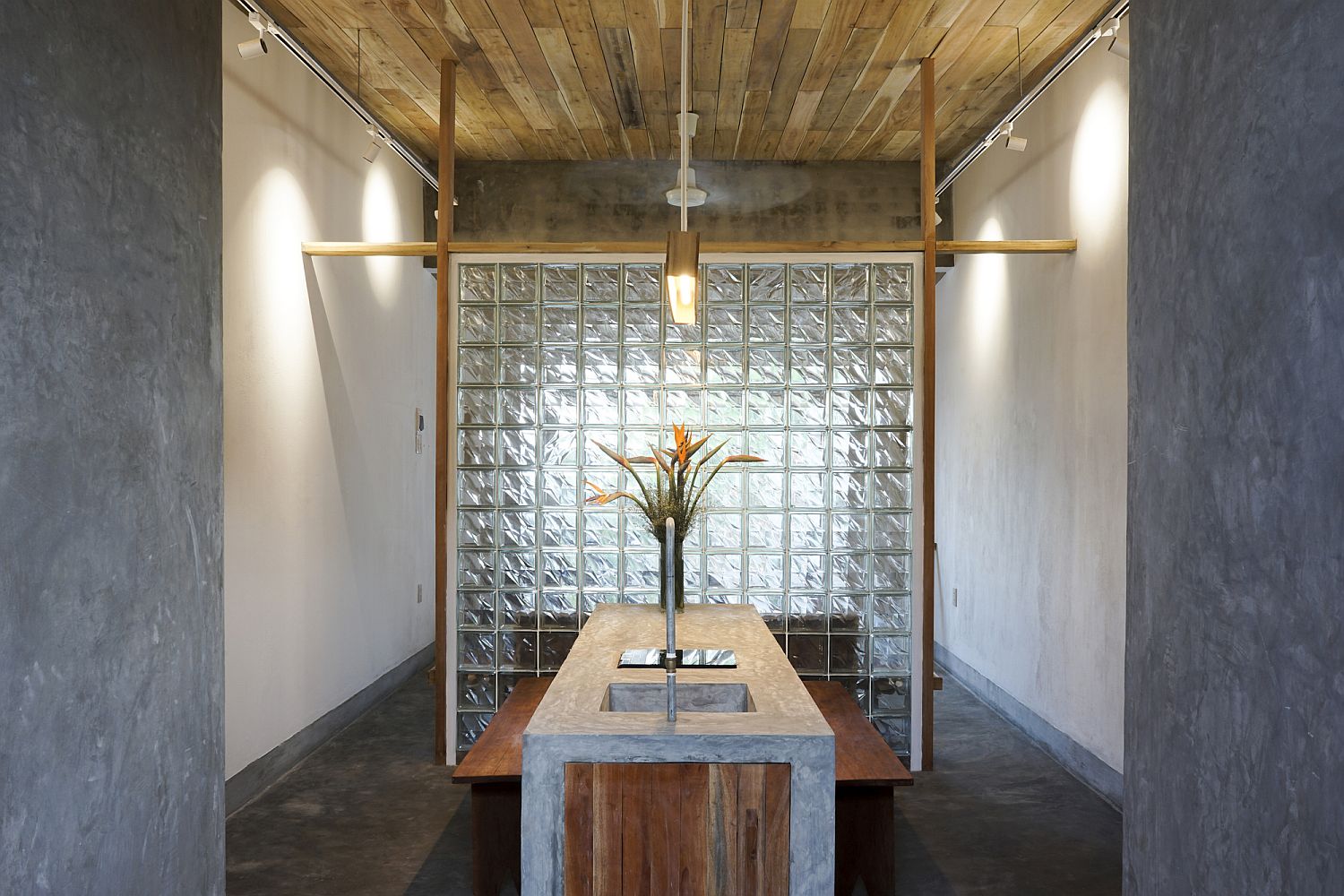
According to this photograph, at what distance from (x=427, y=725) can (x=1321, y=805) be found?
4444mm

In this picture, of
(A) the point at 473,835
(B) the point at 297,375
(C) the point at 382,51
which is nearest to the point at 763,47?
(C) the point at 382,51

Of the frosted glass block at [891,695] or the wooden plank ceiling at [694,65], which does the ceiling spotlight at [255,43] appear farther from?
the frosted glass block at [891,695]

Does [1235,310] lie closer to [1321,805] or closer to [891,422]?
[1321,805]

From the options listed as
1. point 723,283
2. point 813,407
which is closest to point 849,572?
point 813,407

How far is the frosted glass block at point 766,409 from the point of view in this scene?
4172 mm

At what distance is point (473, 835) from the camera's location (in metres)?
2.92

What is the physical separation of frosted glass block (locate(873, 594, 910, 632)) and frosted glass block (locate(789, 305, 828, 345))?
1.11 m

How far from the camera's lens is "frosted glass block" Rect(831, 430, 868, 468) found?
419 cm

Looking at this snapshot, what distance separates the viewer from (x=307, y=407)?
14.2ft

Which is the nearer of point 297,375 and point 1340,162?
point 1340,162

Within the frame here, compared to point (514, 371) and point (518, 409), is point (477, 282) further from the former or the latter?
point (518, 409)

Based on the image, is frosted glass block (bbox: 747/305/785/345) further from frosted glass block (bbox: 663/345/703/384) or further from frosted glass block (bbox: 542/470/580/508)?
frosted glass block (bbox: 542/470/580/508)

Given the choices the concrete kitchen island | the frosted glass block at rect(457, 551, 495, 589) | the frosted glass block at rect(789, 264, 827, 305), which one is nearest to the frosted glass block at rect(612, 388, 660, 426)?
the frosted glass block at rect(789, 264, 827, 305)

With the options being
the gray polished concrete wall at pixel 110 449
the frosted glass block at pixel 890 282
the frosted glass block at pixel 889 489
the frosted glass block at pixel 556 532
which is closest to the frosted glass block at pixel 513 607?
the frosted glass block at pixel 556 532
